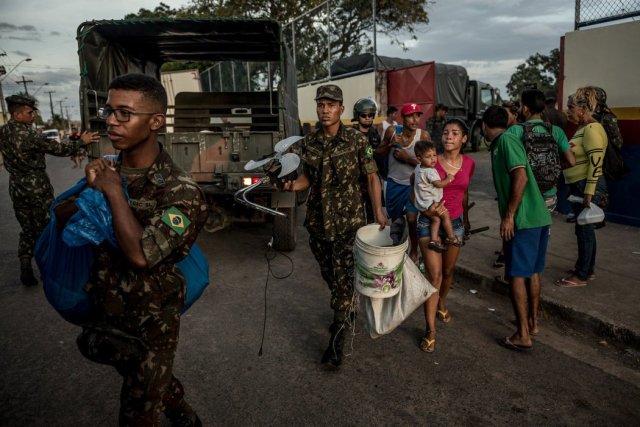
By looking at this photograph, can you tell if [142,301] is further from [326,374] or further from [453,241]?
[453,241]

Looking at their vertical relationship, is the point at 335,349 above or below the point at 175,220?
below

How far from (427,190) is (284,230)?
2600 mm

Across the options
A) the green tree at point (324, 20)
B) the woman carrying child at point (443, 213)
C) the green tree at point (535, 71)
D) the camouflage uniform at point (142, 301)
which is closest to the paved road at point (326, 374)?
the woman carrying child at point (443, 213)

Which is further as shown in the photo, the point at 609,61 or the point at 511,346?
the point at 609,61

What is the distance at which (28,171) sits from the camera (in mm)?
4816

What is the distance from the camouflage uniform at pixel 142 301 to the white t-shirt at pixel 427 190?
1.93 m

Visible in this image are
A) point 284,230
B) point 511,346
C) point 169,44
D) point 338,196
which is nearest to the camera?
point 338,196

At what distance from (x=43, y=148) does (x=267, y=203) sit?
7.98ft

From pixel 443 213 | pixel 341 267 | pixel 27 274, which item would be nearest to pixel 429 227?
pixel 443 213

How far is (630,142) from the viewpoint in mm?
5898

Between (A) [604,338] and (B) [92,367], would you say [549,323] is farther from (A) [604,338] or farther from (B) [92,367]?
(B) [92,367]

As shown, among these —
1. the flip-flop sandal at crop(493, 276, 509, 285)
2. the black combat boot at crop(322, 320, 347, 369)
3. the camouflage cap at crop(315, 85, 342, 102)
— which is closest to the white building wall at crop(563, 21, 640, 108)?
the flip-flop sandal at crop(493, 276, 509, 285)

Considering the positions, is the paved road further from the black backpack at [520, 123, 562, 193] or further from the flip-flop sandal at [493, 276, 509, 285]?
the black backpack at [520, 123, 562, 193]

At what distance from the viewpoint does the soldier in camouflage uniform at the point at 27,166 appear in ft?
15.4
